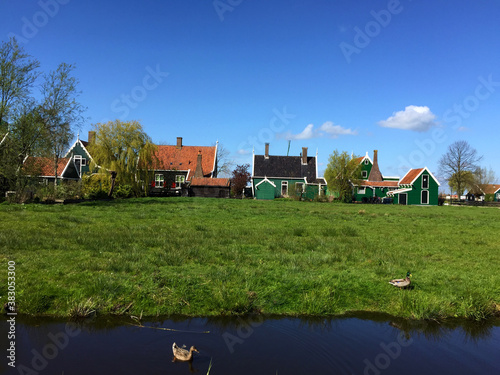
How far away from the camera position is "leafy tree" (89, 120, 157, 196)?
44.6m

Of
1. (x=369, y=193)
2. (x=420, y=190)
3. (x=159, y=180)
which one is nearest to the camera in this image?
(x=420, y=190)

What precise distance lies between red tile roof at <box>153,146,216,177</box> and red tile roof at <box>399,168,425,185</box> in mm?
33056

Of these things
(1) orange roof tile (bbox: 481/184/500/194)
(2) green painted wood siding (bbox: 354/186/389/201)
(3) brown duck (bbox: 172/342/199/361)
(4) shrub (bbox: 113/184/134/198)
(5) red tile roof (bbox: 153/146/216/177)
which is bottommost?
(3) brown duck (bbox: 172/342/199/361)

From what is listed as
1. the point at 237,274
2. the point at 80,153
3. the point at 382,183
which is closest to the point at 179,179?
the point at 80,153

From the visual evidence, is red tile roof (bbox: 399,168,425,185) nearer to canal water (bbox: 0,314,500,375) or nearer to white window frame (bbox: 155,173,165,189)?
white window frame (bbox: 155,173,165,189)

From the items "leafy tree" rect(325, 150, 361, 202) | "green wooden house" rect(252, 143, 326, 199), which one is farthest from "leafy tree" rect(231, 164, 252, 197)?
"leafy tree" rect(325, 150, 361, 202)

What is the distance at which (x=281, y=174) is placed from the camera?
2591 inches

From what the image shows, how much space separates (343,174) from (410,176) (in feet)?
48.6

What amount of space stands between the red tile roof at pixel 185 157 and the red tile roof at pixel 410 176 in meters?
33.1

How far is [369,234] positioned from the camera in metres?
15.8

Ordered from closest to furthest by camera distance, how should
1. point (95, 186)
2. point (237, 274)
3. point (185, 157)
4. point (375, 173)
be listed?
point (237, 274) → point (95, 186) → point (185, 157) → point (375, 173)

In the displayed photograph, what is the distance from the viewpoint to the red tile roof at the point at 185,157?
63366 mm

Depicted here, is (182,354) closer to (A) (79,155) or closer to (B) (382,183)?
(A) (79,155)

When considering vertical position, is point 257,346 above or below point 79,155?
below
